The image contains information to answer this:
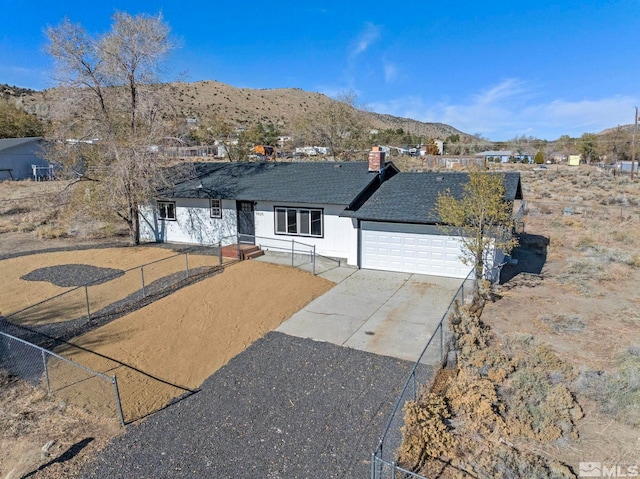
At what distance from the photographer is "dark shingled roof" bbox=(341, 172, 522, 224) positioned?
53.3ft

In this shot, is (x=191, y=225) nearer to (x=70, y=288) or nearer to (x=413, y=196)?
(x=70, y=288)

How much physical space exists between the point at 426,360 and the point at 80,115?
19.0 m

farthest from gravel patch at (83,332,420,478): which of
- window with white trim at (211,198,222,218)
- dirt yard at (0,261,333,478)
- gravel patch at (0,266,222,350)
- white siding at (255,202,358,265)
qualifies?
window with white trim at (211,198,222,218)

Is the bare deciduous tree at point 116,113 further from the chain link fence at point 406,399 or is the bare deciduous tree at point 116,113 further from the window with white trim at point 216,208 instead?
the chain link fence at point 406,399

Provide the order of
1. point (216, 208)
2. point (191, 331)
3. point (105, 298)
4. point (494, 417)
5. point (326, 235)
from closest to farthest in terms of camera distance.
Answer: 1. point (494, 417)
2. point (191, 331)
3. point (105, 298)
4. point (326, 235)
5. point (216, 208)

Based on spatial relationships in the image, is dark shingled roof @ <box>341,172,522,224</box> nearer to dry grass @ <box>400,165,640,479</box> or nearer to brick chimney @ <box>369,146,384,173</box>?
brick chimney @ <box>369,146,384,173</box>

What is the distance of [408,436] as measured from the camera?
6.80 m

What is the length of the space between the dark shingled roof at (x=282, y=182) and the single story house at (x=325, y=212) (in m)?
0.05

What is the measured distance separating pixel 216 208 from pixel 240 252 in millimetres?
3596

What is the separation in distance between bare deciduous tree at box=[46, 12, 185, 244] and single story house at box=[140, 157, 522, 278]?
261 cm

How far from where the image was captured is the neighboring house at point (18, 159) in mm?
45375

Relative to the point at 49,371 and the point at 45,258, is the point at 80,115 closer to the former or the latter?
the point at 45,258

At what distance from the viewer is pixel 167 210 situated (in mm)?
22562

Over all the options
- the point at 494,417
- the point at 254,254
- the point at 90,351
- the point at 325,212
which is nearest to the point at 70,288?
the point at 90,351
